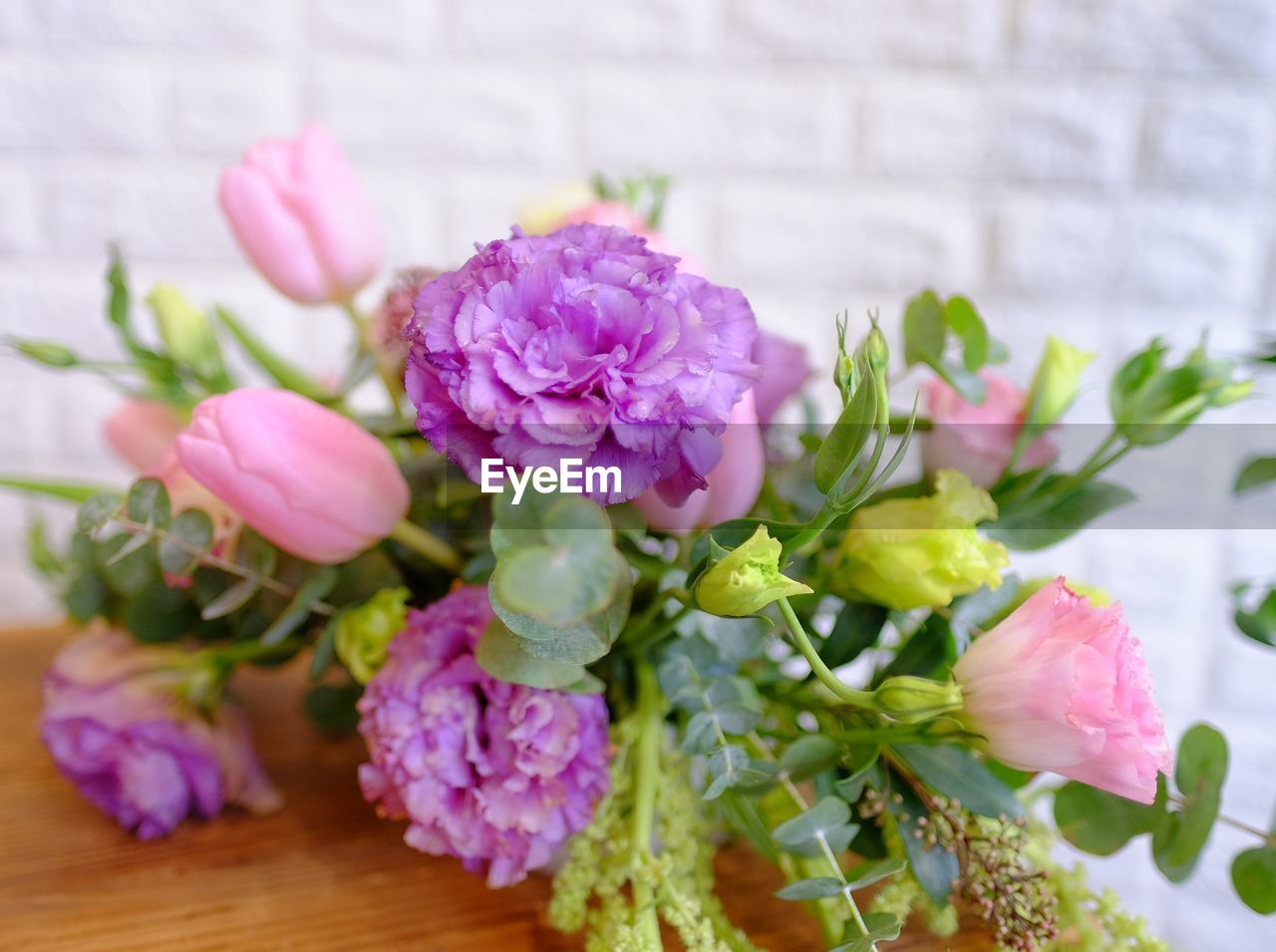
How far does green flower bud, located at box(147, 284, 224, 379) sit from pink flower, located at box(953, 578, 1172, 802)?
378 mm

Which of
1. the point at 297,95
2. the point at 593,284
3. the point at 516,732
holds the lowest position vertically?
the point at 516,732

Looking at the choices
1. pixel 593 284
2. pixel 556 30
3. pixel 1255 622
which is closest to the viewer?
pixel 593 284

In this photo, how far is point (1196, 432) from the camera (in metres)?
0.76

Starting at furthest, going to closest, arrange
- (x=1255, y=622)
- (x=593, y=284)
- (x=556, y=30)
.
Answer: (x=556, y=30) → (x=1255, y=622) → (x=593, y=284)

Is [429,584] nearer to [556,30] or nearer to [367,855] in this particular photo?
[367,855]

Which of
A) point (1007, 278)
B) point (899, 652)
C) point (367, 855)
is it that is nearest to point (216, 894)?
point (367, 855)

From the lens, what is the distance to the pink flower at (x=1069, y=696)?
0.27m

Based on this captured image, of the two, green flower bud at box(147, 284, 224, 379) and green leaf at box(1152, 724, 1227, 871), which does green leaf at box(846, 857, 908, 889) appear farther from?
green flower bud at box(147, 284, 224, 379)

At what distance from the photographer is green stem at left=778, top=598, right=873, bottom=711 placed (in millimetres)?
274

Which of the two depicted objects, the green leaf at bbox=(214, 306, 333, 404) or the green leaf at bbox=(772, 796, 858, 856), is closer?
the green leaf at bbox=(772, 796, 858, 856)

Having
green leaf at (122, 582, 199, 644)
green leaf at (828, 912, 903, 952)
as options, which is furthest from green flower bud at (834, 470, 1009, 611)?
green leaf at (122, 582, 199, 644)

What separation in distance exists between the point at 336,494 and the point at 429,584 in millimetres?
116

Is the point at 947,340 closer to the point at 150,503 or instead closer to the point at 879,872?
the point at 879,872

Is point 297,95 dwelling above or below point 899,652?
above
